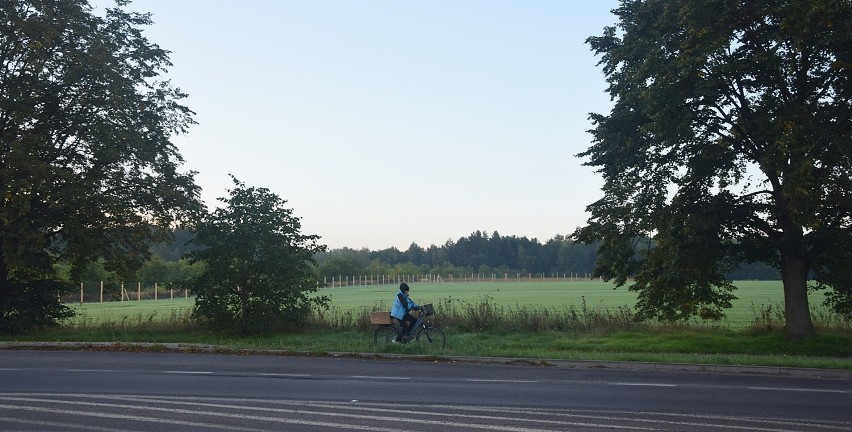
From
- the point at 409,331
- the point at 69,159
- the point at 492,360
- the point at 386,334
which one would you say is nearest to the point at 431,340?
the point at 409,331

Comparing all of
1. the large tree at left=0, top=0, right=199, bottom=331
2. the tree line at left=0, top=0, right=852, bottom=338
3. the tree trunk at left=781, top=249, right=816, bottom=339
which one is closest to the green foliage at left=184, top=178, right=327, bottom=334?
the tree line at left=0, top=0, right=852, bottom=338

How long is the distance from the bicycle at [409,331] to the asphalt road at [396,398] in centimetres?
304

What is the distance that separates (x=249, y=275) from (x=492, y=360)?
9286 millimetres

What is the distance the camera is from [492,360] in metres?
17.2

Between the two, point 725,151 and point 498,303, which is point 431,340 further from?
point 498,303

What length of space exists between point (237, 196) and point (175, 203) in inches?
105

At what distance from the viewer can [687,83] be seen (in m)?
19.2

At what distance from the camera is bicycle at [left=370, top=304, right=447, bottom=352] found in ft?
64.2

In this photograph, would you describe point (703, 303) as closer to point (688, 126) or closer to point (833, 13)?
point (688, 126)

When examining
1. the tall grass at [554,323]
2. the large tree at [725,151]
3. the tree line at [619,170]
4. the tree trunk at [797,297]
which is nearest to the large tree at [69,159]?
the tree line at [619,170]

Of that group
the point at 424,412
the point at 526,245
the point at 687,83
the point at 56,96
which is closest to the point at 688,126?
the point at 687,83

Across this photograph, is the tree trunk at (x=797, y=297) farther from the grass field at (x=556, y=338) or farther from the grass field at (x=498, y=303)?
the grass field at (x=498, y=303)

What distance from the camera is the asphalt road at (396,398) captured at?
8.98m

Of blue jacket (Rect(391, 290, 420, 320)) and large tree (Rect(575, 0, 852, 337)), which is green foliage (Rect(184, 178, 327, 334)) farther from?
large tree (Rect(575, 0, 852, 337))
